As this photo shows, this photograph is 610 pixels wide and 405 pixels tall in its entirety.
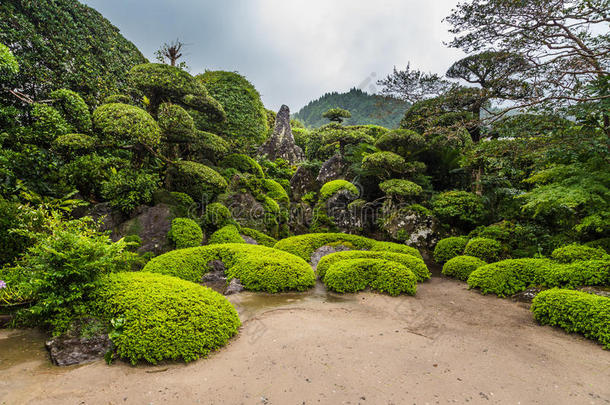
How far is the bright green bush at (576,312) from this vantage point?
3.56 m

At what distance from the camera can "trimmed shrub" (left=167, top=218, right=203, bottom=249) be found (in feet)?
22.9

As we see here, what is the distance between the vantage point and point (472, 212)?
8.88 meters

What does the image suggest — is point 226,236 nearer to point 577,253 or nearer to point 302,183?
point 302,183

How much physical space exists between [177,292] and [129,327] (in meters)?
0.68

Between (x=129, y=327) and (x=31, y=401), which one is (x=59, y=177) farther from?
(x=31, y=401)

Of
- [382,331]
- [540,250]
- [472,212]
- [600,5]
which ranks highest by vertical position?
[600,5]

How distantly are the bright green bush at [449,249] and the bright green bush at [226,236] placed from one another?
6.21m

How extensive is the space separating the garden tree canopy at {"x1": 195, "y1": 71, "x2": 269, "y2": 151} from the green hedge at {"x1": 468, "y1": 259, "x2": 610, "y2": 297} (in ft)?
35.3

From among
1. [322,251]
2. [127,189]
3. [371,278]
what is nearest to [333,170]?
[322,251]

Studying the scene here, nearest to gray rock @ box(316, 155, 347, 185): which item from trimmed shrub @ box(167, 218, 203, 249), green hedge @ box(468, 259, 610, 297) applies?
trimmed shrub @ box(167, 218, 203, 249)

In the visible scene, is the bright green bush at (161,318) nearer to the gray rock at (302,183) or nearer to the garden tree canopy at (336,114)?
the gray rock at (302,183)

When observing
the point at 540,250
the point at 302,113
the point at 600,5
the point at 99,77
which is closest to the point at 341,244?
the point at 540,250

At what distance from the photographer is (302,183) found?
14.3m

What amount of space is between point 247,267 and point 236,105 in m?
9.58
